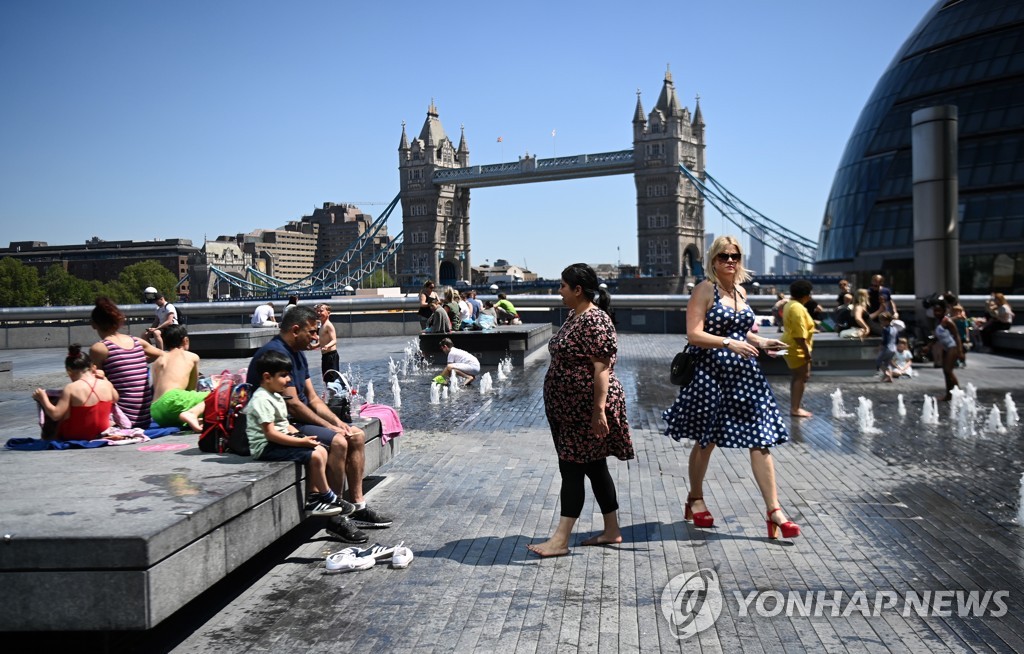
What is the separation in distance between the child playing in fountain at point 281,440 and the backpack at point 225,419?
9cm

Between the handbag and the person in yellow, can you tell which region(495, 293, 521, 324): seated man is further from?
the handbag

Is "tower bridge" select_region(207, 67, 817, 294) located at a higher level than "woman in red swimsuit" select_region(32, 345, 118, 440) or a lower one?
higher

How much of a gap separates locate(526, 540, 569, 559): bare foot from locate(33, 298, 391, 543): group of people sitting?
2.90 ft

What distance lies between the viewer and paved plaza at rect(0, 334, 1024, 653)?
11.8 feet

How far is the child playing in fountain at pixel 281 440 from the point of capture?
15.6 feet

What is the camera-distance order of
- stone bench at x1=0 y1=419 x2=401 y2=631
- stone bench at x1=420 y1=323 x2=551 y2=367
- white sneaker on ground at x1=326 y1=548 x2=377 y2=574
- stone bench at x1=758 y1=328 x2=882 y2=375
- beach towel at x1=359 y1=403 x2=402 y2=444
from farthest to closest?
stone bench at x1=420 y1=323 x2=551 y2=367
stone bench at x1=758 y1=328 x2=882 y2=375
beach towel at x1=359 y1=403 x2=402 y2=444
white sneaker on ground at x1=326 y1=548 x2=377 y2=574
stone bench at x1=0 y1=419 x2=401 y2=631

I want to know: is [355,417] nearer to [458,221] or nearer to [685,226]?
[685,226]

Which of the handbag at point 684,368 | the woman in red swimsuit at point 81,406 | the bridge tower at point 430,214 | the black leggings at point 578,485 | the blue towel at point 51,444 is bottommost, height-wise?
the black leggings at point 578,485

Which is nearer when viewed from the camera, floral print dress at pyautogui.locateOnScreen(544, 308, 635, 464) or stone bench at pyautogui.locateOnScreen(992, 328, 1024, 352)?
floral print dress at pyautogui.locateOnScreen(544, 308, 635, 464)

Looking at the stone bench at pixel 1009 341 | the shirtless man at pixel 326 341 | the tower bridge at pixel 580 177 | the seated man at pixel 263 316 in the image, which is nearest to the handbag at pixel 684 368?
the shirtless man at pixel 326 341

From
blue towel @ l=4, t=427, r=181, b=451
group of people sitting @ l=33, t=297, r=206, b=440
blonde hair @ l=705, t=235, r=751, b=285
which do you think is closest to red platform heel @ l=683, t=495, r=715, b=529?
blonde hair @ l=705, t=235, r=751, b=285

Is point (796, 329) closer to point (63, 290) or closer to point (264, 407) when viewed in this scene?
point (264, 407)

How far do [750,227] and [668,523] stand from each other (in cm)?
10458

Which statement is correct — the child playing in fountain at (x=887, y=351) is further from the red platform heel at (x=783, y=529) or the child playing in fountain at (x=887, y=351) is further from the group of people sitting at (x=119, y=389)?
the group of people sitting at (x=119, y=389)
